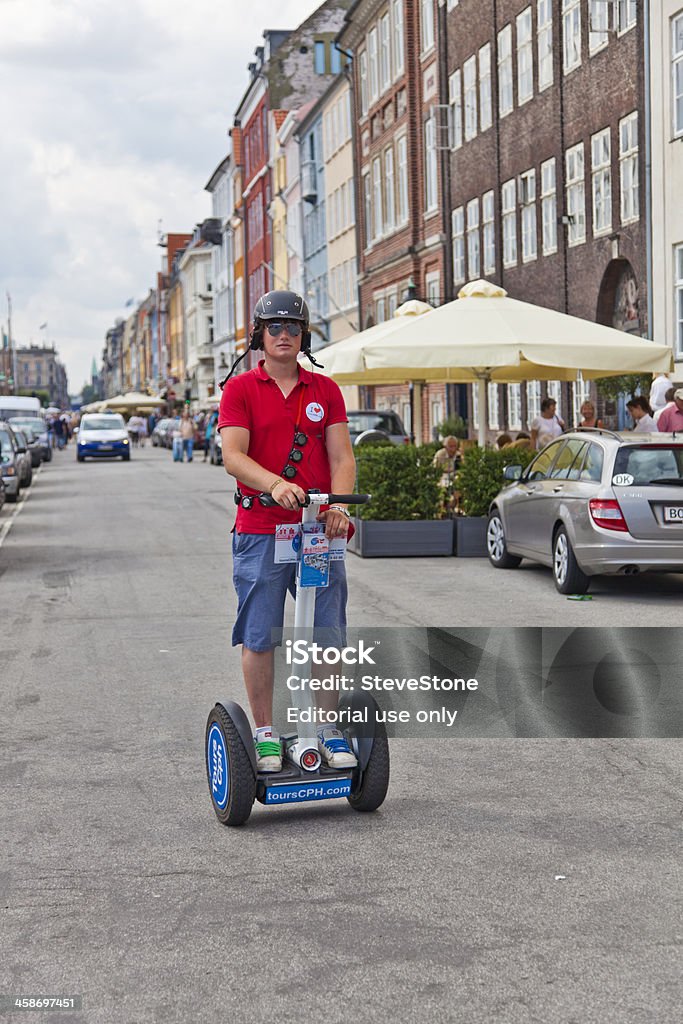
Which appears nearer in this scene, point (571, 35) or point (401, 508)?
point (401, 508)

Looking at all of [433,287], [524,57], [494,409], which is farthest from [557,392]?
[433,287]

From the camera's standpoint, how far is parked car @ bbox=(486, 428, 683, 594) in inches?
510

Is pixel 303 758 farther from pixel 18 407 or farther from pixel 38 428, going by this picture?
pixel 18 407

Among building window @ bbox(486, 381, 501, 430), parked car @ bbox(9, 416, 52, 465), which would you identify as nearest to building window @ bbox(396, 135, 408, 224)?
building window @ bbox(486, 381, 501, 430)

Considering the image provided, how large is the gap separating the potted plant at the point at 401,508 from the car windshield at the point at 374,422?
11577mm

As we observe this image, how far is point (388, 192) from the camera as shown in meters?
48.7

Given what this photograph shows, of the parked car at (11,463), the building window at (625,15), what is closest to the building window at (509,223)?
the building window at (625,15)

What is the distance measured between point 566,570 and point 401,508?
448 centimetres

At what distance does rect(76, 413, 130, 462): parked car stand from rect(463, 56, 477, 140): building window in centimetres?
1982

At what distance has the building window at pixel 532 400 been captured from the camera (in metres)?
34.9

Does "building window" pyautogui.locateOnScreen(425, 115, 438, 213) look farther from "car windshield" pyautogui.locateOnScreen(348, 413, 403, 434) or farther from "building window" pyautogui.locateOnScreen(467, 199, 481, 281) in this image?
"car windshield" pyautogui.locateOnScreen(348, 413, 403, 434)

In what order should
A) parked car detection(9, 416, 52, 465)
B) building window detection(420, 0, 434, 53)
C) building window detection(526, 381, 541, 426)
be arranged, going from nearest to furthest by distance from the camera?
building window detection(526, 381, 541, 426), building window detection(420, 0, 434, 53), parked car detection(9, 416, 52, 465)

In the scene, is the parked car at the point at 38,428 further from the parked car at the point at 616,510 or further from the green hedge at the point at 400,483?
the parked car at the point at 616,510

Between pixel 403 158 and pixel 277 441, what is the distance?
41500 mm
